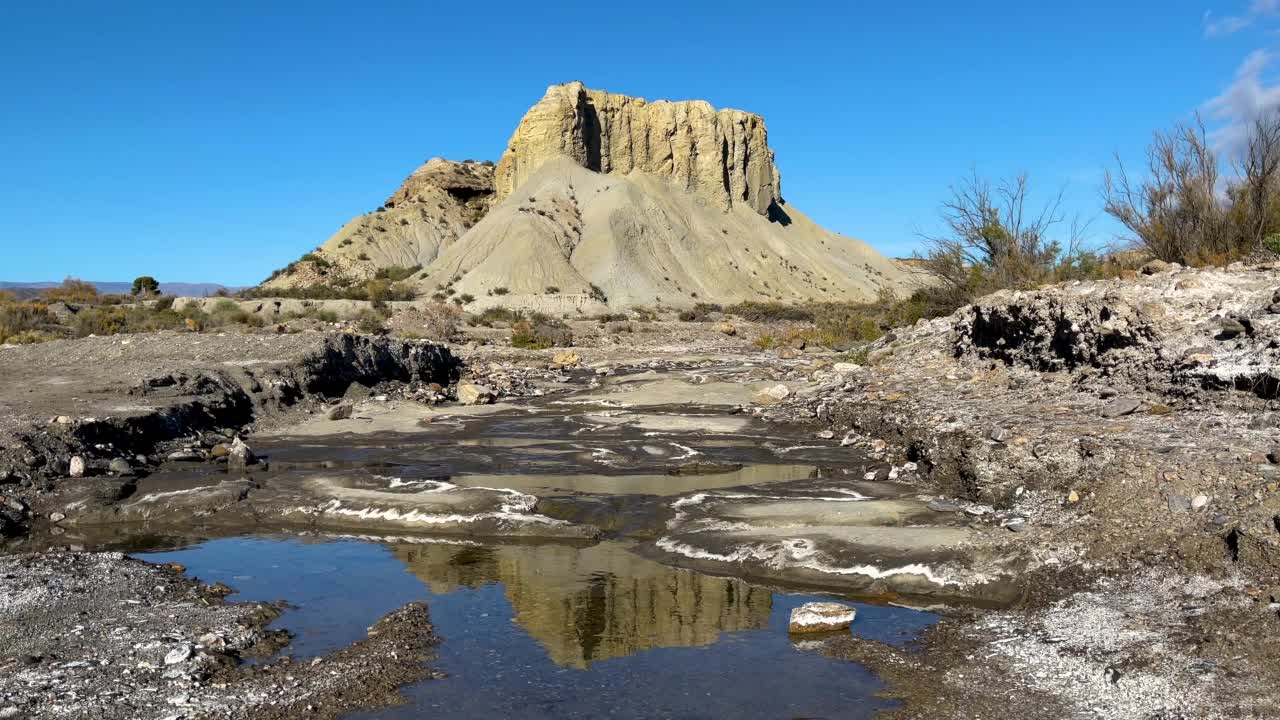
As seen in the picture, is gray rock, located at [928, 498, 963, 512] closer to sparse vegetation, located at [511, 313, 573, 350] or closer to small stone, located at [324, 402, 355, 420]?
small stone, located at [324, 402, 355, 420]

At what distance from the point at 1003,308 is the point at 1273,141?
4.72 m

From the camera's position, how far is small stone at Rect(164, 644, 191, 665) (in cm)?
517

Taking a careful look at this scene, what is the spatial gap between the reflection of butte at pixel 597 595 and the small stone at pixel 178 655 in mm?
1946

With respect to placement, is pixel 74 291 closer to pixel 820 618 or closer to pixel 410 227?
pixel 410 227

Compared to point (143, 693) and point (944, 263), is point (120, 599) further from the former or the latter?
point (944, 263)

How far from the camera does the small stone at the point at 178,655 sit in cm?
517

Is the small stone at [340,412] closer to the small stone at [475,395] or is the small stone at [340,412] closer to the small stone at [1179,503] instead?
the small stone at [475,395]

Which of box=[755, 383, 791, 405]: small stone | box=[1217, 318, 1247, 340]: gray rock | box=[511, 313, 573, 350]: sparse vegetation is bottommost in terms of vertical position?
box=[755, 383, 791, 405]: small stone

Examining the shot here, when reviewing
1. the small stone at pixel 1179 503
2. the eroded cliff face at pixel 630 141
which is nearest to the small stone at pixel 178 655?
the small stone at pixel 1179 503

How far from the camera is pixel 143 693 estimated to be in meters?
4.75

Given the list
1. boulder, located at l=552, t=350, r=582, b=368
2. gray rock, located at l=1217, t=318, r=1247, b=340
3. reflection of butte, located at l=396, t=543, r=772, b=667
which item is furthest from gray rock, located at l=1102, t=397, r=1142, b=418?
boulder, located at l=552, t=350, r=582, b=368

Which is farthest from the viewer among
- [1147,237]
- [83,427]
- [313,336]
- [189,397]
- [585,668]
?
[313,336]

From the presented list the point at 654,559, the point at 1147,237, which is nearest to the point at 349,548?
the point at 654,559

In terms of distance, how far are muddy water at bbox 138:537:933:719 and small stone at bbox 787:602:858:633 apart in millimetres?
106
